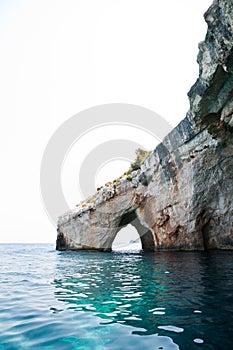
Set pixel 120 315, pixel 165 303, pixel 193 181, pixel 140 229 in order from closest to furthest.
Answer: pixel 120 315 → pixel 165 303 → pixel 193 181 → pixel 140 229

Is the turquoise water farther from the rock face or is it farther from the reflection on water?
the rock face

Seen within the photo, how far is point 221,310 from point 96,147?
30.2 m

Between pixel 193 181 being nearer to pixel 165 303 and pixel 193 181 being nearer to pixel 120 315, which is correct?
pixel 165 303

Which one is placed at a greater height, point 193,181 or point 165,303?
point 193,181

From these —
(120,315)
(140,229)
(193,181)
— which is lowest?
(120,315)

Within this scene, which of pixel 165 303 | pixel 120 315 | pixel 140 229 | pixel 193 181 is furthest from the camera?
pixel 140 229

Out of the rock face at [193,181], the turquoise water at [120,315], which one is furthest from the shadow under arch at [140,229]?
the turquoise water at [120,315]

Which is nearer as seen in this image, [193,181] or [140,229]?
[193,181]

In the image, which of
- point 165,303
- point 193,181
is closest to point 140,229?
point 193,181

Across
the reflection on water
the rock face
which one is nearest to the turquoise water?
the reflection on water

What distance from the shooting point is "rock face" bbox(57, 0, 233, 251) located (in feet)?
47.3

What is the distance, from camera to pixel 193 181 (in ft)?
78.0

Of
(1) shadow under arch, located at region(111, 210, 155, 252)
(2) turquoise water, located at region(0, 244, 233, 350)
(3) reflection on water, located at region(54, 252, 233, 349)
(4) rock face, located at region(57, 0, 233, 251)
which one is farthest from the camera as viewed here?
(1) shadow under arch, located at region(111, 210, 155, 252)

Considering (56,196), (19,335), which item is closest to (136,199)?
(56,196)
